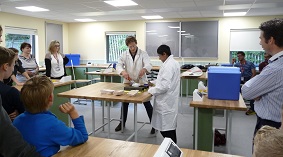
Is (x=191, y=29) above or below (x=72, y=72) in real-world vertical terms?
above

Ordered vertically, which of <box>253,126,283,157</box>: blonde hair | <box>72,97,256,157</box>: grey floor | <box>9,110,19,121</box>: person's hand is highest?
<box>253,126,283,157</box>: blonde hair

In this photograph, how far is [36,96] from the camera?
1270mm

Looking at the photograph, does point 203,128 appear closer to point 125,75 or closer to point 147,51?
point 125,75

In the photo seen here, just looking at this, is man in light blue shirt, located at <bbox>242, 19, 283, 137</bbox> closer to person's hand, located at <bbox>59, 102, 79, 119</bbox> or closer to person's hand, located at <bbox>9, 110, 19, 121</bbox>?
person's hand, located at <bbox>59, 102, 79, 119</bbox>

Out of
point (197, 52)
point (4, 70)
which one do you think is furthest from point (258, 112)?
point (197, 52)

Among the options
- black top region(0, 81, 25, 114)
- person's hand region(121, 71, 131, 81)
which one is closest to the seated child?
black top region(0, 81, 25, 114)

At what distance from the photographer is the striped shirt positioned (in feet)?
5.08

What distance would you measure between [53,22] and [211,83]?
6.66 meters

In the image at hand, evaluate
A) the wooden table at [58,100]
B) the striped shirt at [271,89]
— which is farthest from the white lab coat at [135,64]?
the striped shirt at [271,89]

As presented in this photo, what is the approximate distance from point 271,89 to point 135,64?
225cm

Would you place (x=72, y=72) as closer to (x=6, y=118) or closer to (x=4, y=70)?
(x=4, y=70)

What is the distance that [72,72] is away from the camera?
25.8 feet

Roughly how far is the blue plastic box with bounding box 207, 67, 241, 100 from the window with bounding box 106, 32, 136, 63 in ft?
19.6

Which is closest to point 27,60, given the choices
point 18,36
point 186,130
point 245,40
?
point 186,130
